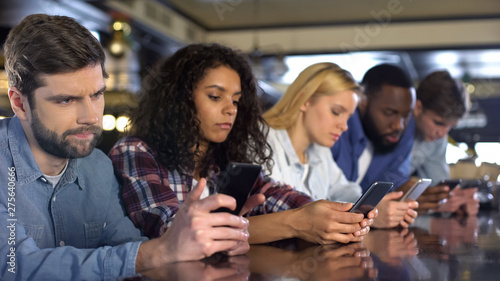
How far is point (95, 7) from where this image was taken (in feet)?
17.2

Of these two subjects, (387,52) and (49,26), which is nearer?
(49,26)

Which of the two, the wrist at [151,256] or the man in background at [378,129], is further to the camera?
the man in background at [378,129]

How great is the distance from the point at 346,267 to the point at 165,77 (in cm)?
85

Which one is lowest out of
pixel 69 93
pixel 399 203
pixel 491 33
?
pixel 399 203

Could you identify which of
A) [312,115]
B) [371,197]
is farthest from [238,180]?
[312,115]

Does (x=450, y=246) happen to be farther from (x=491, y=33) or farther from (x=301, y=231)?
(x=491, y=33)

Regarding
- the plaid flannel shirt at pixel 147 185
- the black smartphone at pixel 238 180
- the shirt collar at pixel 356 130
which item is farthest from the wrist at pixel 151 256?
the shirt collar at pixel 356 130

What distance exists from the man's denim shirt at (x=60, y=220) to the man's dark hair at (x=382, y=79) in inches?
62.4

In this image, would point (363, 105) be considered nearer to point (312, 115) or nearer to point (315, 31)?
point (312, 115)

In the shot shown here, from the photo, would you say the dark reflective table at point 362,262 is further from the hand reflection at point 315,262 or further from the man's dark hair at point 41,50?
the man's dark hair at point 41,50

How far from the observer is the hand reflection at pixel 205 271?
793mm

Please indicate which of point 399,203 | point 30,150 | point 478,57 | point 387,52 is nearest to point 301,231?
point 399,203

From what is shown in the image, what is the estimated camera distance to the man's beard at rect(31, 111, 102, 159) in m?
1.04

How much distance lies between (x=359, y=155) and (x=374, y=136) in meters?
0.11
